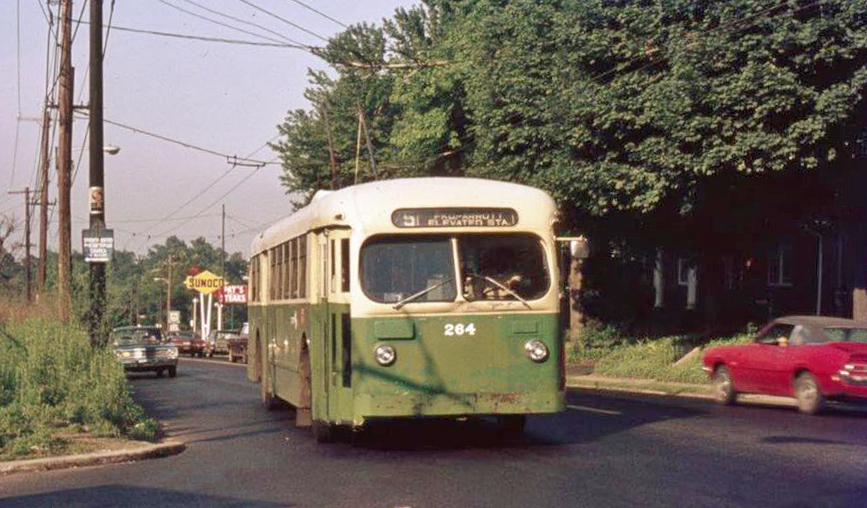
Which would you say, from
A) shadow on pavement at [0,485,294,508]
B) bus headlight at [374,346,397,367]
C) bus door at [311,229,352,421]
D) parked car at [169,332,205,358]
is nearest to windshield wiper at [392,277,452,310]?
bus headlight at [374,346,397,367]

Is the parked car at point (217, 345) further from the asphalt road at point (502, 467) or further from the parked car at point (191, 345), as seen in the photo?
the asphalt road at point (502, 467)

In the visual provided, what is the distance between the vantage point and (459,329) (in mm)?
14141

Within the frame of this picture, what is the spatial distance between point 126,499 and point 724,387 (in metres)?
14.1

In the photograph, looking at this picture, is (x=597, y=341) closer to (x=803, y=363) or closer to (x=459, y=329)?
(x=803, y=363)

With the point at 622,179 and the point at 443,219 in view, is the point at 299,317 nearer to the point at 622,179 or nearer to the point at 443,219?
the point at 443,219

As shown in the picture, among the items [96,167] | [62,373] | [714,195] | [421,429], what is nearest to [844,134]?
[714,195]

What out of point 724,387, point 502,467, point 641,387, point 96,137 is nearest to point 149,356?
point 641,387

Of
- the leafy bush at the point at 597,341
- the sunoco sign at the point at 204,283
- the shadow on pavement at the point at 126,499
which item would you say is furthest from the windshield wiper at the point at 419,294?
the sunoco sign at the point at 204,283

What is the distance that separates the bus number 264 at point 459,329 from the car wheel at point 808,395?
8.13 m

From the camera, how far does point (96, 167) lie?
2234 centimetres

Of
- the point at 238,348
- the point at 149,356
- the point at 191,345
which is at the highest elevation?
the point at 149,356

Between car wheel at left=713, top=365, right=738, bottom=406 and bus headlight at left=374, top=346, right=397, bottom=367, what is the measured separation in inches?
418

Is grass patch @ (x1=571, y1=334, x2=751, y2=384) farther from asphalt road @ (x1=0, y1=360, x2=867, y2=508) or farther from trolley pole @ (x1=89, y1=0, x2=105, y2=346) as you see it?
trolley pole @ (x1=89, y1=0, x2=105, y2=346)

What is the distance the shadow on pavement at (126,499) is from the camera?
36.5 feet
